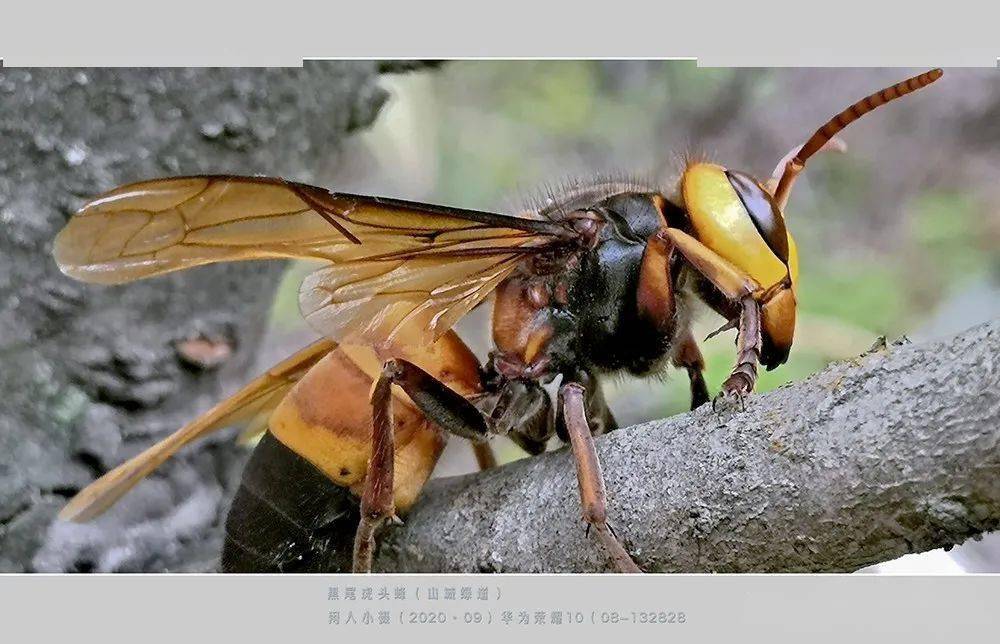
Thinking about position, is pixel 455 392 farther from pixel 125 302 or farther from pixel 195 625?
pixel 125 302

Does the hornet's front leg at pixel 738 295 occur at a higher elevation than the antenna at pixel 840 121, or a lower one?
lower

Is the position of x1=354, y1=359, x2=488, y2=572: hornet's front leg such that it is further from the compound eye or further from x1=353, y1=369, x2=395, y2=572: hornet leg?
the compound eye

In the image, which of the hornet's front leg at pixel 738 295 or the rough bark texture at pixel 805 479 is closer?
the rough bark texture at pixel 805 479

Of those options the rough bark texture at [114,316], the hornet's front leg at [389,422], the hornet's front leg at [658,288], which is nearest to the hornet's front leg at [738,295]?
the hornet's front leg at [658,288]

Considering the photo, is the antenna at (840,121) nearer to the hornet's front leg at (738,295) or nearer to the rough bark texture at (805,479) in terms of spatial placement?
the hornet's front leg at (738,295)

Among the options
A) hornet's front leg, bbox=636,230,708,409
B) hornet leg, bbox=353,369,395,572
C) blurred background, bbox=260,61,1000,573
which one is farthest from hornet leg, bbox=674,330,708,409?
hornet leg, bbox=353,369,395,572

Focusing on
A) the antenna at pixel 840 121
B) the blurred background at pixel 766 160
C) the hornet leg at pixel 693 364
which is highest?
the blurred background at pixel 766 160

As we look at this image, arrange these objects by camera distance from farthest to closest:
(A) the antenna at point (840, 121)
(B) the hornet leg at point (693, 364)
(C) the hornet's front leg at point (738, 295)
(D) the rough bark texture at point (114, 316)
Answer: (D) the rough bark texture at point (114, 316), (B) the hornet leg at point (693, 364), (A) the antenna at point (840, 121), (C) the hornet's front leg at point (738, 295)

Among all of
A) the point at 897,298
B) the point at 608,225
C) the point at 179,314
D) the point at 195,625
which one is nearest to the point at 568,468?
the point at 608,225
